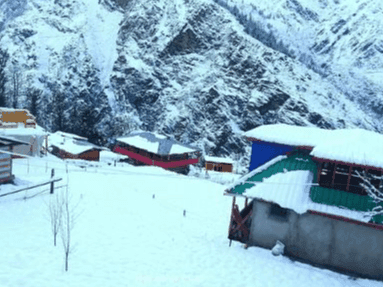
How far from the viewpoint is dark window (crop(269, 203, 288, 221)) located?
49.7ft

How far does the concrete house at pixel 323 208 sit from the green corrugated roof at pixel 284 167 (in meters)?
0.05

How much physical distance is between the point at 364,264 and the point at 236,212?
6.34m

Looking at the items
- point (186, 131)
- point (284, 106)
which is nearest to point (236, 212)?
point (186, 131)

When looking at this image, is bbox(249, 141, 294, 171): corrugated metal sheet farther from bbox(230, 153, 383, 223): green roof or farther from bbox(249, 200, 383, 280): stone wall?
bbox(249, 200, 383, 280): stone wall

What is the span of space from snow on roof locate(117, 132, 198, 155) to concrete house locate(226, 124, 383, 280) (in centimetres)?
3295

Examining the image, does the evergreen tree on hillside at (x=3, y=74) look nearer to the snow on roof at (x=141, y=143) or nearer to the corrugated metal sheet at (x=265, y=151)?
the snow on roof at (x=141, y=143)

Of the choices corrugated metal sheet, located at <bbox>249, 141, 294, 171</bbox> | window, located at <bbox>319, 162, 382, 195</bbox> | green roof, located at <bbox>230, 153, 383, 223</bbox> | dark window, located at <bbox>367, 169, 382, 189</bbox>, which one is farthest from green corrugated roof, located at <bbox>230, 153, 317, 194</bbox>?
dark window, located at <bbox>367, 169, 382, 189</bbox>

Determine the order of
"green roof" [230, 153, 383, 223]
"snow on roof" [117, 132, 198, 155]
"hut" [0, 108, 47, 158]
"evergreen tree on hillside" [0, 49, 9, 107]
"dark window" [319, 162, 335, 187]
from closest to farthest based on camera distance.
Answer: "green roof" [230, 153, 383, 223] → "dark window" [319, 162, 335, 187] → "hut" [0, 108, 47, 158] → "snow on roof" [117, 132, 198, 155] → "evergreen tree on hillside" [0, 49, 9, 107]

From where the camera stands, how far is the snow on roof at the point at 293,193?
1396 cm

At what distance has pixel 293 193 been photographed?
49.2ft

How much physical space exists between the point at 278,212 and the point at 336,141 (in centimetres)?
475

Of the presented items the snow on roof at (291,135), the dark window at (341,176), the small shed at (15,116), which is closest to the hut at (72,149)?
the small shed at (15,116)

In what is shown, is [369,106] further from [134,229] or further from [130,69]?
[134,229]

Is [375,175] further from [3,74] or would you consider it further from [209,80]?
[209,80]
